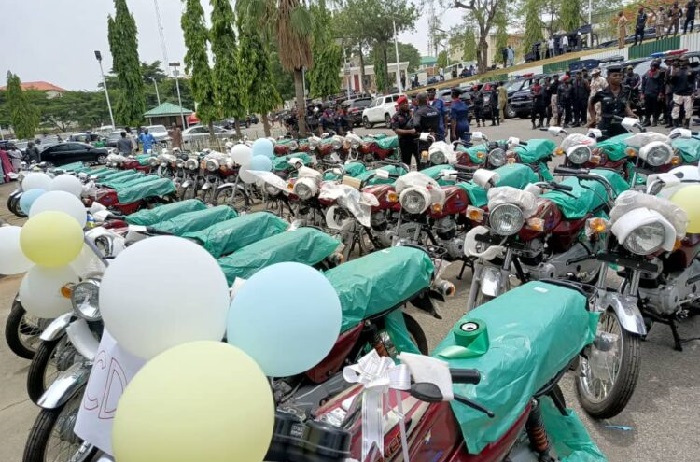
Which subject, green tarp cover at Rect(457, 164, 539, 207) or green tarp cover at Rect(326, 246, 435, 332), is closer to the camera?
green tarp cover at Rect(326, 246, 435, 332)

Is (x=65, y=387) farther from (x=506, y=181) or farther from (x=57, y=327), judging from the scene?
(x=506, y=181)

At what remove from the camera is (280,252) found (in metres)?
3.66

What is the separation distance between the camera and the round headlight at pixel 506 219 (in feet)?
11.3

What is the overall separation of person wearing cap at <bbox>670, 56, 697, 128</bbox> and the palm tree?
960cm

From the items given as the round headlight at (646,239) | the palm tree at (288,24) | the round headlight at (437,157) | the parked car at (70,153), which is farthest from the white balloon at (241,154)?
the parked car at (70,153)

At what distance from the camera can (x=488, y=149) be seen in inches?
288

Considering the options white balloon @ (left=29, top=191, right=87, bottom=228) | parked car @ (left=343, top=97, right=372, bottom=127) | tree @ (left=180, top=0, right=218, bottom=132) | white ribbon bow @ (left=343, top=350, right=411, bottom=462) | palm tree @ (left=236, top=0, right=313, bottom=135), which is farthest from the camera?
parked car @ (left=343, top=97, right=372, bottom=127)

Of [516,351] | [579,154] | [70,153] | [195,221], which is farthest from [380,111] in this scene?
[516,351]

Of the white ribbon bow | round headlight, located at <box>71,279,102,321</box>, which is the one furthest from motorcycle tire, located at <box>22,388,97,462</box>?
the white ribbon bow

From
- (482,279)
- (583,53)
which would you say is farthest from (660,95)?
(583,53)

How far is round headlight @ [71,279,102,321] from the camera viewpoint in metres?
2.66

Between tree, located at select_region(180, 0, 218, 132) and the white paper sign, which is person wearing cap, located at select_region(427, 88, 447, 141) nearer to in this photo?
the white paper sign

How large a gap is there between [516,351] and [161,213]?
15.6 ft

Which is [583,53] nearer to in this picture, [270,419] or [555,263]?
[555,263]
